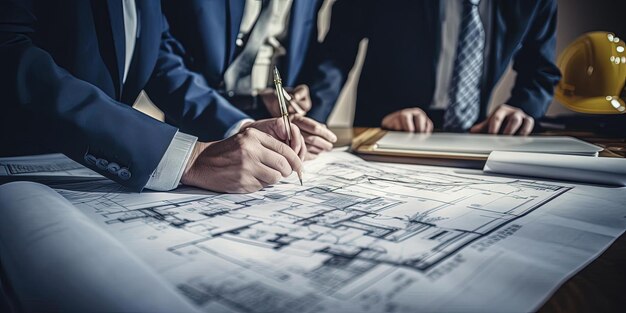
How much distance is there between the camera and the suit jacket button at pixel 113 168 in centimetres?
59

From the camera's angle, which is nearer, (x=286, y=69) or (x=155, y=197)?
(x=155, y=197)

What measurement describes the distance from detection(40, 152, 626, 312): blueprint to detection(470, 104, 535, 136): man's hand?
0.41m

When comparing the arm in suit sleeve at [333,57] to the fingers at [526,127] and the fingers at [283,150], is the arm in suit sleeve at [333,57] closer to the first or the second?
the fingers at [526,127]

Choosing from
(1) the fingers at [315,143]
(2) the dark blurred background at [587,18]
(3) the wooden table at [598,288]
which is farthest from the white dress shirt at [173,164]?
(2) the dark blurred background at [587,18]

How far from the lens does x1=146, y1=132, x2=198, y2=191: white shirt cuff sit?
60 centimetres

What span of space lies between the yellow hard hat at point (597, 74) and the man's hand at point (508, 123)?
15 centimetres

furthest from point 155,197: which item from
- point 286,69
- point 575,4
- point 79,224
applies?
point 575,4

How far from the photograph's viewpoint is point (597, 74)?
1.01m

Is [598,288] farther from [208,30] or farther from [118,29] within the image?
[208,30]

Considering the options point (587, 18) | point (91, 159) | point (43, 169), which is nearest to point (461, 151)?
point (91, 159)

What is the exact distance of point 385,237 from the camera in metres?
0.41

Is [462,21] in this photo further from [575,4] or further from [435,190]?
[575,4]

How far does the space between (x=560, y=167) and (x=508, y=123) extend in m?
0.41

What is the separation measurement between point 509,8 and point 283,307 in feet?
4.21
